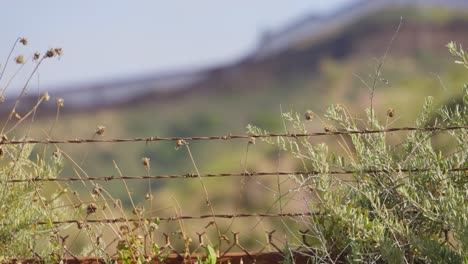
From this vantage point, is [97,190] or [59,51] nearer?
[97,190]

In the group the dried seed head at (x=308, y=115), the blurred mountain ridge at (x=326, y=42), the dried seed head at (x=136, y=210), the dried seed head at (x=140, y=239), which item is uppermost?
the dried seed head at (x=308, y=115)

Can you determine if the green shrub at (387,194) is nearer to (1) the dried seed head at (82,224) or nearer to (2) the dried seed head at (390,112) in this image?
(2) the dried seed head at (390,112)

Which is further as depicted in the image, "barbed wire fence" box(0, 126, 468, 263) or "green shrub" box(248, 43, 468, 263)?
"barbed wire fence" box(0, 126, 468, 263)

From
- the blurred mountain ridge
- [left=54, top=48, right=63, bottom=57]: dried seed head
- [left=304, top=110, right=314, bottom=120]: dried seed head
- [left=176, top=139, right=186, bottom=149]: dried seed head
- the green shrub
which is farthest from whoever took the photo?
the blurred mountain ridge

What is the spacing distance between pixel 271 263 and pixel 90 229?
37.3 inches

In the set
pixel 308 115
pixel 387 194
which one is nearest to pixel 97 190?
pixel 308 115

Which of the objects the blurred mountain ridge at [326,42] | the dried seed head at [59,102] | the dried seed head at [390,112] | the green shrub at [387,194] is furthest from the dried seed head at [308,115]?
the blurred mountain ridge at [326,42]

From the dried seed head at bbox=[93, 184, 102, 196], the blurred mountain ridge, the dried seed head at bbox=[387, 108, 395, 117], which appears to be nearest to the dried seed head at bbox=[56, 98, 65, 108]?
the dried seed head at bbox=[93, 184, 102, 196]

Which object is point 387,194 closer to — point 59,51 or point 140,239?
point 140,239

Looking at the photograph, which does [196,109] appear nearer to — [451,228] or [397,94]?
[397,94]

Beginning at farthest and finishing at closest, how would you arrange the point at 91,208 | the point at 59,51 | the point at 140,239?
the point at 59,51 → the point at 140,239 → the point at 91,208

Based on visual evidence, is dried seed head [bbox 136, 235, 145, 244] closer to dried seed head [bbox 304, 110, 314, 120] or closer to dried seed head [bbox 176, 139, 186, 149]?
dried seed head [bbox 176, 139, 186, 149]

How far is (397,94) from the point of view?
830 inches

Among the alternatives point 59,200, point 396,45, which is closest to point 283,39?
point 396,45
